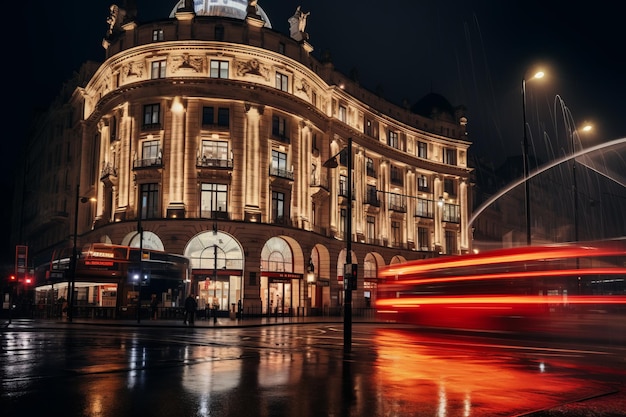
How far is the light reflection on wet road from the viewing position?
9102 mm

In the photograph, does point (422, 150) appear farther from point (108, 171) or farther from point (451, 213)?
point (108, 171)

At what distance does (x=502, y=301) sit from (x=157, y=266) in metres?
27.7

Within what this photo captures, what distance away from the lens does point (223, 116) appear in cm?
5012

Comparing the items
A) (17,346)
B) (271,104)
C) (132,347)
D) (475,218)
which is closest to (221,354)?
(132,347)

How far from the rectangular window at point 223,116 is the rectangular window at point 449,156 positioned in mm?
35689

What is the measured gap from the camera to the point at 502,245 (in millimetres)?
94250

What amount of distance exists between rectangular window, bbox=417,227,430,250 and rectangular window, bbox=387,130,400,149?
10.4 metres

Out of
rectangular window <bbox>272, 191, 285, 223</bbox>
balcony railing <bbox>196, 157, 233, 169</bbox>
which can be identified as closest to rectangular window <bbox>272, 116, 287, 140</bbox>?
rectangular window <bbox>272, 191, 285, 223</bbox>

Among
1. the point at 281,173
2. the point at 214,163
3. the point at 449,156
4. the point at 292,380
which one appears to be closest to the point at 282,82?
the point at 281,173

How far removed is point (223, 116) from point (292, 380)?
40.3 m

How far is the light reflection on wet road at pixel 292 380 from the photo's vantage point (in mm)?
Result: 9102

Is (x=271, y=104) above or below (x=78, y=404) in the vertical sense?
above

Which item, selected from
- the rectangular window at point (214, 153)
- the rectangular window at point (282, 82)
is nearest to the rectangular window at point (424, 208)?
the rectangular window at point (282, 82)

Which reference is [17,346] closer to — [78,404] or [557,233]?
[78,404]
